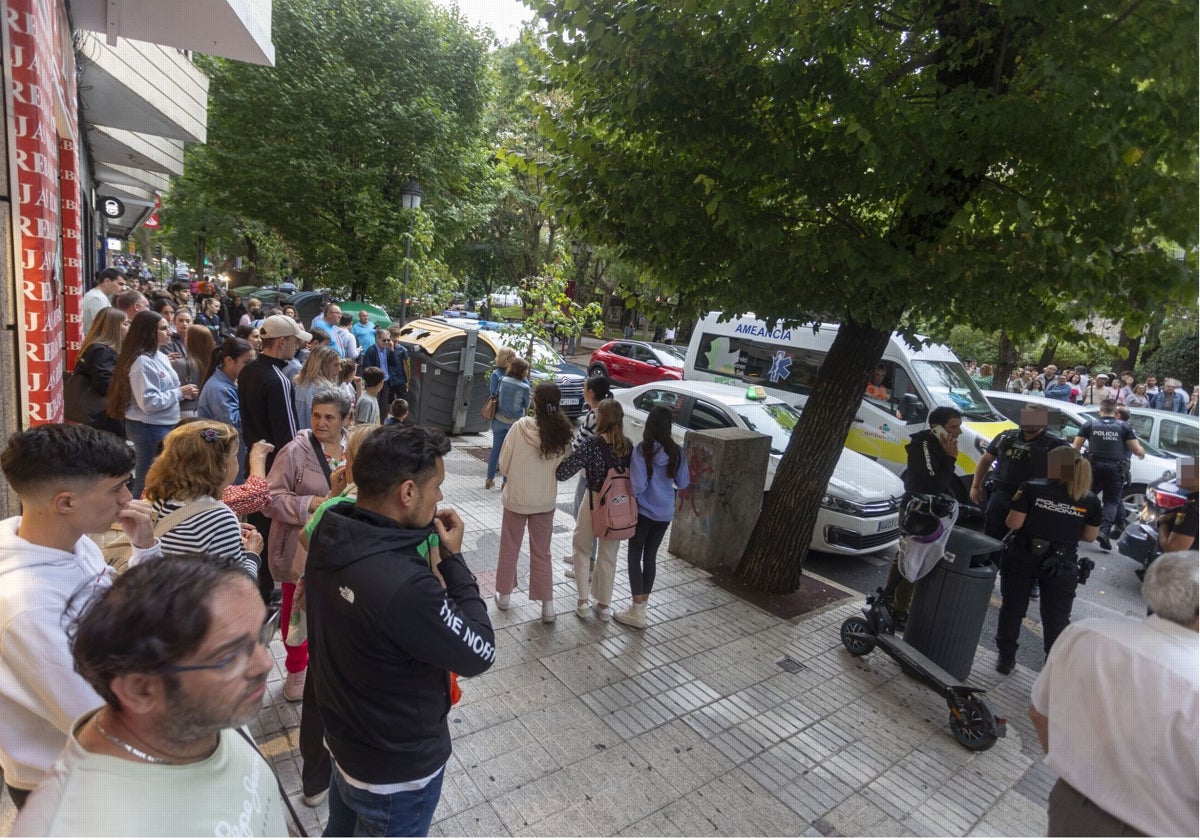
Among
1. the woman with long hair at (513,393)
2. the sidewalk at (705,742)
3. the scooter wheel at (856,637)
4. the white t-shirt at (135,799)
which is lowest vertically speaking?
the sidewalk at (705,742)

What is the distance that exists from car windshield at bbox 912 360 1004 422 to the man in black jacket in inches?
374

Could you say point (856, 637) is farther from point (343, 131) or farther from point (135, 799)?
point (343, 131)

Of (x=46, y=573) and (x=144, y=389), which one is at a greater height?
(x=46, y=573)

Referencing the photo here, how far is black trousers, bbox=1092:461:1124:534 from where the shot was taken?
802cm

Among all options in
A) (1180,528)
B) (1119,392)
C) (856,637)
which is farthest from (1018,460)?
(1119,392)

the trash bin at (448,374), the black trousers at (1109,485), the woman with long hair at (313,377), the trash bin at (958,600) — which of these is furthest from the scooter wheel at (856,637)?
the trash bin at (448,374)

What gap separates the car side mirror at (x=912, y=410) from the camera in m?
9.85

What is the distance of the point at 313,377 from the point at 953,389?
30.5 ft

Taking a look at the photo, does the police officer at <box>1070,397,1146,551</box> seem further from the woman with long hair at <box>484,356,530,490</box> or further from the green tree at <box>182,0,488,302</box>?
the green tree at <box>182,0,488,302</box>

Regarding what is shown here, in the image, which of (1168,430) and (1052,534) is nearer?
(1052,534)

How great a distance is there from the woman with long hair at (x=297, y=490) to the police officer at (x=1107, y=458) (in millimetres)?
8586

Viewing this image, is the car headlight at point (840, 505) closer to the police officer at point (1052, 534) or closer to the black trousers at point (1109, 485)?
the police officer at point (1052, 534)

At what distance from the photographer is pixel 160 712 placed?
3.90 feet

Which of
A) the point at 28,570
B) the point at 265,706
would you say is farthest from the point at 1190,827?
the point at 265,706
